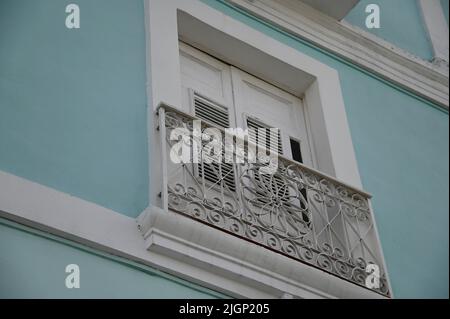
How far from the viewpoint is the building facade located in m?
7.24

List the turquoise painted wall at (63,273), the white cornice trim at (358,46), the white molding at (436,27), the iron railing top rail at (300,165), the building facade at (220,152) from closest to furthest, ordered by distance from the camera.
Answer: the turquoise painted wall at (63,273) → the building facade at (220,152) → the iron railing top rail at (300,165) → the white cornice trim at (358,46) → the white molding at (436,27)

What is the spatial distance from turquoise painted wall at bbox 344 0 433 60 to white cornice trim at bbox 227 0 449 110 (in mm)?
248

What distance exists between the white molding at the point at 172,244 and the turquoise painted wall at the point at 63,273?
2.3 inches

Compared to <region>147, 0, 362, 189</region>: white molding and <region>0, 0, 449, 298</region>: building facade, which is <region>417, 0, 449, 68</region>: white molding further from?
<region>147, 0, 362, 189</region>: white molding

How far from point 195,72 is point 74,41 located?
1322 mm

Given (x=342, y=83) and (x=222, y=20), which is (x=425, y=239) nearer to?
(x=342, y=83)

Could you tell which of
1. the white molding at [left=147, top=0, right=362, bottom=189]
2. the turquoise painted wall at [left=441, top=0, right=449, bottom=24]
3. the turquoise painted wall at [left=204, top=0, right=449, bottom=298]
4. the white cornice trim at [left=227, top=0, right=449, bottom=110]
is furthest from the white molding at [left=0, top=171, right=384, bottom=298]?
the turquoise painted wall at [left=441, top=0, right=449, bottom=24]

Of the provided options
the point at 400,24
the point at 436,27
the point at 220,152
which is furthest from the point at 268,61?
the point at 436,27

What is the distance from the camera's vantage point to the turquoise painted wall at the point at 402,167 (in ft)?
29.7

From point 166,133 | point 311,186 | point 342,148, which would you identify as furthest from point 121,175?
point 342,148

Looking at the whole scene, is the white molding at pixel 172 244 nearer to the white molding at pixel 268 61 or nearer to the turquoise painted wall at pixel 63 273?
the turquoise painted wall at pixel 63 273

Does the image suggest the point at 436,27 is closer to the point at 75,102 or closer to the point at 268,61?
the point at 268,61

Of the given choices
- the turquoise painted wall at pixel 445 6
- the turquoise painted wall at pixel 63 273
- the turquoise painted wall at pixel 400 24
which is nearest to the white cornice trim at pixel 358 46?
the turquoise painted wall at pixel 400 24

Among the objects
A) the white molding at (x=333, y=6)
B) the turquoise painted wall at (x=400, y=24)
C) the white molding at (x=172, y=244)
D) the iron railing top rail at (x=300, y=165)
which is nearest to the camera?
the white molding at (x=172, y=244)
